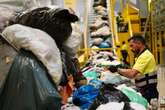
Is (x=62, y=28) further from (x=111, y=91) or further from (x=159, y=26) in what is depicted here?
(x=159, y=26)

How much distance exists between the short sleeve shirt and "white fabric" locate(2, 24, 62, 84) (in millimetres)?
2827

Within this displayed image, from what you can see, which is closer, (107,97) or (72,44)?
(72,44)

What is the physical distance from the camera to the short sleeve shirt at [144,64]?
5.07m

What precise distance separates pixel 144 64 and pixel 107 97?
2.13 metres

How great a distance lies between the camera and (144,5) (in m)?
18.2

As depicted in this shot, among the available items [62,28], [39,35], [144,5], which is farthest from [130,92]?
[144,5]

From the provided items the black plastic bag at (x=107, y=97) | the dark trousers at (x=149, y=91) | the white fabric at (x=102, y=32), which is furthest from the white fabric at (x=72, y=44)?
the white fabric at (x=102, y=32)

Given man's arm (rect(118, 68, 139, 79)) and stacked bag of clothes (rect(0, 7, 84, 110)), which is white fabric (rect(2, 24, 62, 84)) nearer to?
stacked bag of clothes (rect(0, 7, 84, 110))

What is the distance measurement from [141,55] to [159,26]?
10627 millimetres

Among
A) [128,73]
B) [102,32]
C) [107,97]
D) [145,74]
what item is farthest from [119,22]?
[107,97]

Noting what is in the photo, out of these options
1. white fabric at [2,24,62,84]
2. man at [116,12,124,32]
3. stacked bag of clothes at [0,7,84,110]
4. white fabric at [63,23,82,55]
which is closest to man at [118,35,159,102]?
white fabric at [63,23,82,55]

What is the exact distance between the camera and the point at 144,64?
5086 millimetres

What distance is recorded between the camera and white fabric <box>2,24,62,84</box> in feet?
7.39

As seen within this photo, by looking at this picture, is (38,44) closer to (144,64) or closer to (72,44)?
(72,44)
